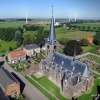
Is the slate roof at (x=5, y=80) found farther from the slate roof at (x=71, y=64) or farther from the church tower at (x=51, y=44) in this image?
the slate roof at (x=71, y=64)

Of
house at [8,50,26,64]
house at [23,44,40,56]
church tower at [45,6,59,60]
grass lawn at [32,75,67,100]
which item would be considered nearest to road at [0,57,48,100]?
grass lawn at [32,75,67,100]

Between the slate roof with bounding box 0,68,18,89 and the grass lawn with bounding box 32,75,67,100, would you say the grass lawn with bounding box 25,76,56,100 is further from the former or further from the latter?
the slate roof with bounding box 0,68,18,89

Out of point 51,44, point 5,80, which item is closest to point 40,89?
point 5,80

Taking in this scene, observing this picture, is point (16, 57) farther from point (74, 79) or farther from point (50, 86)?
point (74, 79)

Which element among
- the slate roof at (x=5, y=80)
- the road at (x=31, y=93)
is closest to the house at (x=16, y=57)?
the road at (x=31, y=93)

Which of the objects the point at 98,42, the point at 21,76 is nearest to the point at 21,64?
the point at 21,76

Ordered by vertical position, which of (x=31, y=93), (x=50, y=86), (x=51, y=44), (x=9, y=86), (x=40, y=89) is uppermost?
(x=51, y=44)

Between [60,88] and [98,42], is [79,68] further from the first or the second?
[98,42]
